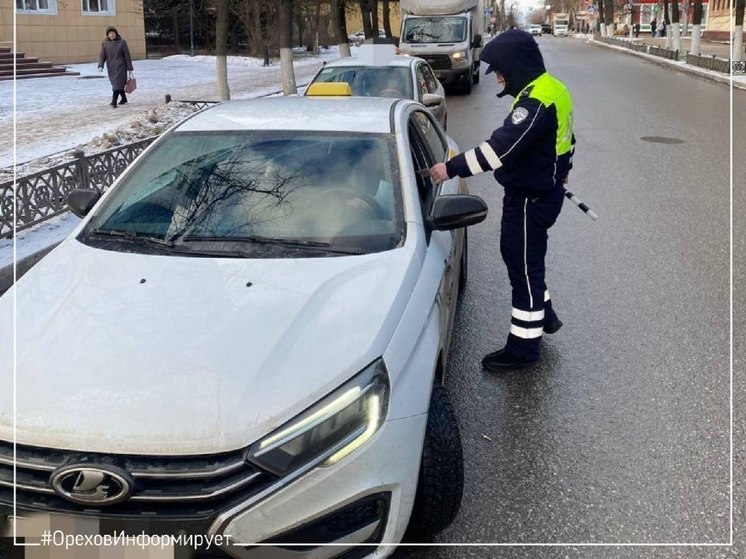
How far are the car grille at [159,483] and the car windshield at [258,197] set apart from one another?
1.14 meters

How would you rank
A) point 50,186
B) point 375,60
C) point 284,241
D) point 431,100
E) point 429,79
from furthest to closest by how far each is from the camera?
point 429,79 < point 375,60 < point 431,100 < point 50,186 < point 284,241

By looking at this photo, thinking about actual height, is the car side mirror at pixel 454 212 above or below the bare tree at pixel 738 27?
below

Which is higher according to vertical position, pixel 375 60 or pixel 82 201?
pixel 375 60

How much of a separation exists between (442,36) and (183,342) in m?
20.9

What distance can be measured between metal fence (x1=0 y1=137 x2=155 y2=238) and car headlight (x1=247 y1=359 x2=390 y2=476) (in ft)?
15.5

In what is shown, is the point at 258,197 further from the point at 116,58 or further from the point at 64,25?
the point at 64,25

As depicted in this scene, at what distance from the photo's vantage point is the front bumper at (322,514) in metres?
2.07

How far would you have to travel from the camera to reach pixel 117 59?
16266 mm

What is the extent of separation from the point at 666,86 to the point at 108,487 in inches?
943

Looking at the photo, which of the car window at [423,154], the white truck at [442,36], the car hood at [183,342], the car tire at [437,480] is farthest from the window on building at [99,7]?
the car tire at [437,480]

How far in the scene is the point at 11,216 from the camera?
20.3ft

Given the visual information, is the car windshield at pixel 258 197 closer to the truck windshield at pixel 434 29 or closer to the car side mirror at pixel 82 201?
the car side mirror at pixel 82 201

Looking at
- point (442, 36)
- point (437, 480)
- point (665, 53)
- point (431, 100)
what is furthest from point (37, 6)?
point (437, 480)

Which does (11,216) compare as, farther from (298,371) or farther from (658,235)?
(658,235)
